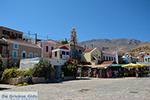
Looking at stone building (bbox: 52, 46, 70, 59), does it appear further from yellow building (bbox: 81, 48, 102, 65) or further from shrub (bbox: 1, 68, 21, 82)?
shrub (bbox: 1, 68, 21, 82)

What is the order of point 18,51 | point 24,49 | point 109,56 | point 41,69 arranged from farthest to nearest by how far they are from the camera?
point 109,56, point 24,49, point 18,51, point 41,69

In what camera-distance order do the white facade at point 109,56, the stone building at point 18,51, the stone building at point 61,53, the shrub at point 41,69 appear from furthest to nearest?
the white facade at point 109,56, the stone building at point 61,53, the stone building at point 18,51, the shrub at point 41,69

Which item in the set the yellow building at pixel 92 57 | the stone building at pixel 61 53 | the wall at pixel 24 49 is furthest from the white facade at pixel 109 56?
the wall at pixel 24 49

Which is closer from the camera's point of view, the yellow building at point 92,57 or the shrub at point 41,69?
the shrub at point 41,69

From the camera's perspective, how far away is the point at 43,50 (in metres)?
37.8

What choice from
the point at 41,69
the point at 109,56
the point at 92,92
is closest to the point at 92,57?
the point at 109,56

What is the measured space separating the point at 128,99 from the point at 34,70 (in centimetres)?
1313

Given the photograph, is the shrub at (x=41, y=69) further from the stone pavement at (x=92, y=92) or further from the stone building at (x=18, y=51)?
the stone building at (x=18, y=51)

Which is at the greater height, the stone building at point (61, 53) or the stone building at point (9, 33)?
the stone building at point (9, 33)

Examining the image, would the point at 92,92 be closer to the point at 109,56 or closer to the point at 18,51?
the point at 18,51

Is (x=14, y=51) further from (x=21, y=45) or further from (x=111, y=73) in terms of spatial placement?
(x=111, y=73)

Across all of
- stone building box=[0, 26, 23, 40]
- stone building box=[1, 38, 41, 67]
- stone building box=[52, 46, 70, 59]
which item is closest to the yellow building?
stone building box=[52, 46, 70, 59]

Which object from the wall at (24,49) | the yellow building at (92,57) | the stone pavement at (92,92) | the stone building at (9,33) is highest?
the stone building at (9,33)

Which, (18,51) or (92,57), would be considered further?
(92,57)
